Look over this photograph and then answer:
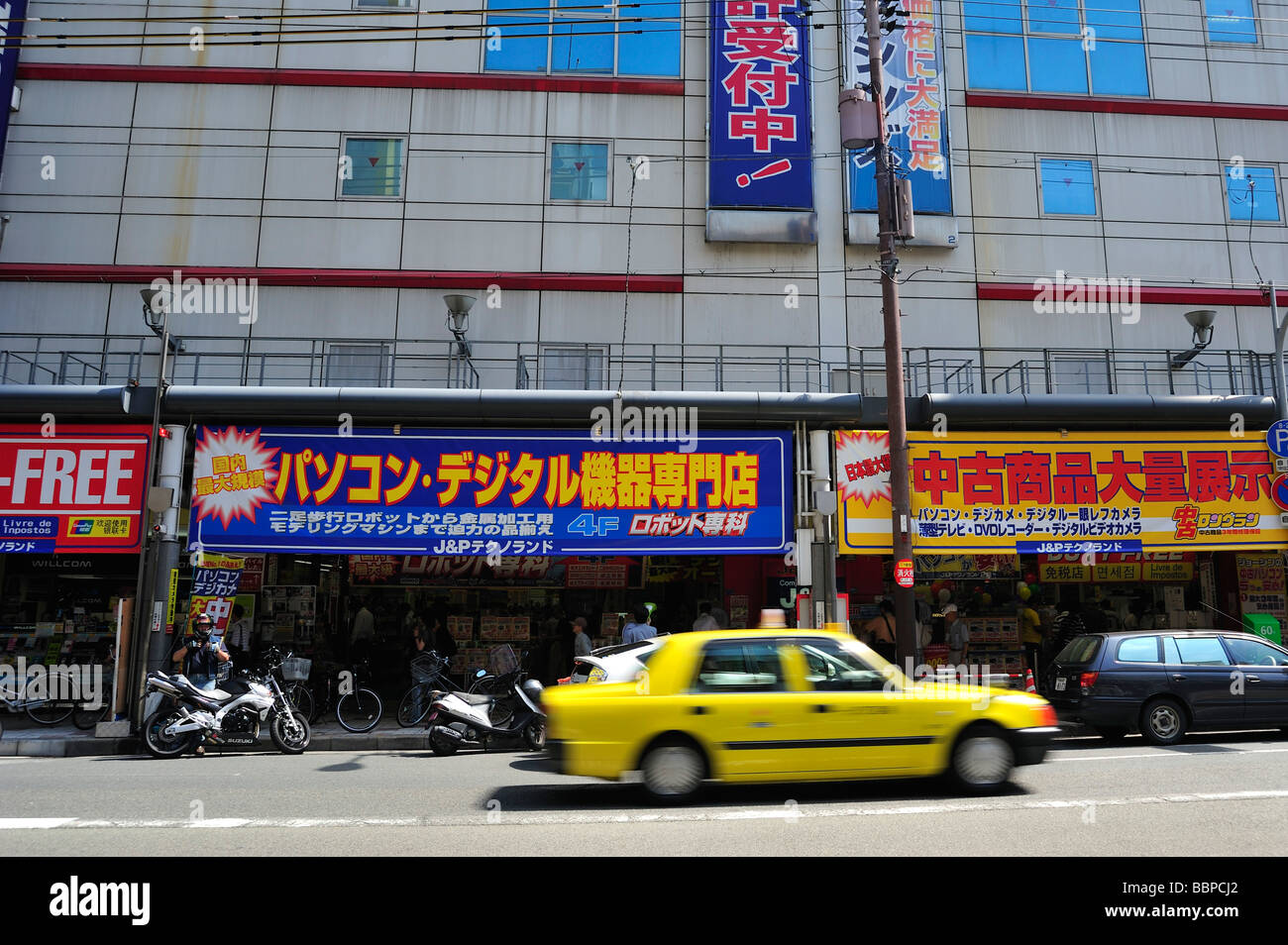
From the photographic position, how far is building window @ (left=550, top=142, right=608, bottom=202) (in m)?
18.7

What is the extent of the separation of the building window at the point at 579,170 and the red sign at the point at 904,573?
34.5 feet

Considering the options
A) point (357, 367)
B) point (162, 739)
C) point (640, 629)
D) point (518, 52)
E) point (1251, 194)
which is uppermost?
point (518, 52)

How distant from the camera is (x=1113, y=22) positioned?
2003cm

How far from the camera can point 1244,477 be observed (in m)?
15.4

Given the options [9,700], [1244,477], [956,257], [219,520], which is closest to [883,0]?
[956,257]

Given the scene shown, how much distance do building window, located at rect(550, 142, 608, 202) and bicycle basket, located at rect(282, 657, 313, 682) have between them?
11.1 metres

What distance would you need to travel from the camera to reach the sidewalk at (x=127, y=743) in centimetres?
1220

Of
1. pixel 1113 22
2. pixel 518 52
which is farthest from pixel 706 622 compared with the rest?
pixel 1113 22

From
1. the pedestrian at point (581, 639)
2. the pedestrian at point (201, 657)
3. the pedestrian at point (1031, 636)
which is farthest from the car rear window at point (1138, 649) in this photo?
the pedestrian at point (201, 657)

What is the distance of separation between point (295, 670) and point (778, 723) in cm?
831

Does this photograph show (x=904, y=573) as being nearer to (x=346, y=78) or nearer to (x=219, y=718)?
(x=219, y=718)

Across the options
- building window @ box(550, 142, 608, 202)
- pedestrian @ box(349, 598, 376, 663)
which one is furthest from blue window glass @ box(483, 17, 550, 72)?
pedestrian @ box(349, 598, 376, 663)

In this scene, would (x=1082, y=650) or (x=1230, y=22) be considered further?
(x=1230, y=22)

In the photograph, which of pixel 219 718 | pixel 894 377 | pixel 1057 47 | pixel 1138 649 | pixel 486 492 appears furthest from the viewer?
pixel 1057 47
